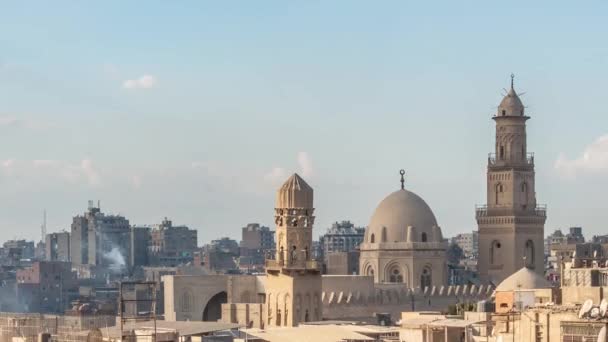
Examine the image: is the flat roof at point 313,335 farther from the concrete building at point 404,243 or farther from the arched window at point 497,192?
the arched window at point 497,192

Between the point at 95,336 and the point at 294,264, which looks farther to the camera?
the point at 294,264

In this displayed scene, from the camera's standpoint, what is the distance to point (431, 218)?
313 ft

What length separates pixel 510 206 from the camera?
98.8m

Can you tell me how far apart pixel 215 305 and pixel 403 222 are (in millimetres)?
9822

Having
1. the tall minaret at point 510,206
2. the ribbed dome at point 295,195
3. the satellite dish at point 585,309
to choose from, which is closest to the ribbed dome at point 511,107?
the tall minaret at point 510,206

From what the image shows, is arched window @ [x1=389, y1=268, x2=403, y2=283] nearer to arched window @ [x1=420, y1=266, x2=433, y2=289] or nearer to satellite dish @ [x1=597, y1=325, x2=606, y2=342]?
arched window @ [x1=420, y1=266, x2=433, y2=289]

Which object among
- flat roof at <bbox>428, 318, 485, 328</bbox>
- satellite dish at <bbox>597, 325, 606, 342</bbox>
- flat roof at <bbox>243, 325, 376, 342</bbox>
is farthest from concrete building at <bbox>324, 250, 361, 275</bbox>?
satellite dish at <bbox>597, 325, 606, 342</bbox>

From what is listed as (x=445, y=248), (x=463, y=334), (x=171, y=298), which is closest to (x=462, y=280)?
(x=445, y=248)

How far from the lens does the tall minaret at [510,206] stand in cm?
9844

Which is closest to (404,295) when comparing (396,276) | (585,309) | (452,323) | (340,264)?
(396,276)

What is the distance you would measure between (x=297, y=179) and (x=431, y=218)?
66.4ft

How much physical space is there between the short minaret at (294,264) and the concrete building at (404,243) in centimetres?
1907

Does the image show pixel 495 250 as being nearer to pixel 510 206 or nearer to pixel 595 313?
pixel 510 206

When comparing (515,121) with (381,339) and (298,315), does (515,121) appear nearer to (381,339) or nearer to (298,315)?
(298,315)
